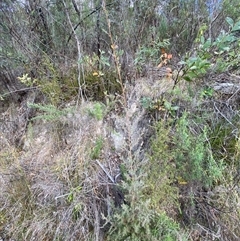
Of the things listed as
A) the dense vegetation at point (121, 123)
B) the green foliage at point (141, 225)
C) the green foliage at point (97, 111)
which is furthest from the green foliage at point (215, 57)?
the green foliage at point (141, 225)

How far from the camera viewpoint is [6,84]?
6.47ft

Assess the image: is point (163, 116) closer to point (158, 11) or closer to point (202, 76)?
point (202, 76)

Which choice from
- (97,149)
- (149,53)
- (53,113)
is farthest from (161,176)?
(149,53)

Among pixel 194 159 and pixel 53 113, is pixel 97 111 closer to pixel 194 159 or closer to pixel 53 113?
pixel 53 113

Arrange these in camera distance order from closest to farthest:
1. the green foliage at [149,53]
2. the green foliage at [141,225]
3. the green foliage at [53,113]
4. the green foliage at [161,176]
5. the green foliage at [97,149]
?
the green foliage at [141,225]
the green foliage at [161,176]
the green foliage at [97,149]
the green foliage at [53,113]
the green foliage at [149,53]

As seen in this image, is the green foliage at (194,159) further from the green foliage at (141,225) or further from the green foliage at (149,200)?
the green foliage at (141,225)

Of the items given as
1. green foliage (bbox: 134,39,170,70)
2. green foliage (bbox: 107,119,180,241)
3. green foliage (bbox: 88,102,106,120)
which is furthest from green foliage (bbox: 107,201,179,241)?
green foliage (bbox: 134,39,170,70)

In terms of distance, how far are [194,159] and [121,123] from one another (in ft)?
1.79

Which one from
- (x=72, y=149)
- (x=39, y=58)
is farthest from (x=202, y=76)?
(x=39, y=58)

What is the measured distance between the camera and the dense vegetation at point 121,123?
1254 mm

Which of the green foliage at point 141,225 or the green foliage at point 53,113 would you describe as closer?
the green foliage at point 141,225

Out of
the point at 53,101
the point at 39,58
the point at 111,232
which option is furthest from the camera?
the point at 39,58

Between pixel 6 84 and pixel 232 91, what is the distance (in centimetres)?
173

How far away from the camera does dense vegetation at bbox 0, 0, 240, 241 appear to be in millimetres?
1254
